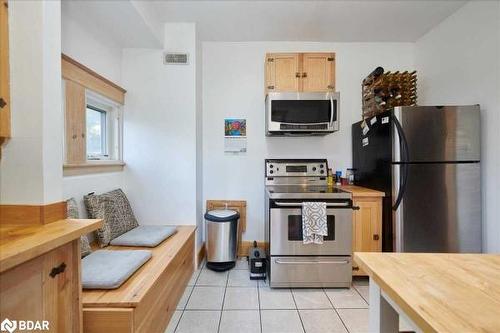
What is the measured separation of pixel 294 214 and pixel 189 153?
131 cm

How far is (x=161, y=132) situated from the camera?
2777 millimetres

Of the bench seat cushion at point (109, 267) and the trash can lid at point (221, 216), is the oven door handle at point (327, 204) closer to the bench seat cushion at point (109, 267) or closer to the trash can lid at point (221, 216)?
the trash can lid at point (221, 216)

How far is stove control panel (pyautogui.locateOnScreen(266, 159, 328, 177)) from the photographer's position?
3.05 m

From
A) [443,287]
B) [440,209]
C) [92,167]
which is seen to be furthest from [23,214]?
[440,209]

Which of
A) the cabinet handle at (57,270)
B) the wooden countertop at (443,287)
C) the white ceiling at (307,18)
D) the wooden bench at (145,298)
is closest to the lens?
the wooden countertop at (443,287)

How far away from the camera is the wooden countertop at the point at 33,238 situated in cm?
71

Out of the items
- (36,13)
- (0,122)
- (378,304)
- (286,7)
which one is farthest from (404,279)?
(286,7)

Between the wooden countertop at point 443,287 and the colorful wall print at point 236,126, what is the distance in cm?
239

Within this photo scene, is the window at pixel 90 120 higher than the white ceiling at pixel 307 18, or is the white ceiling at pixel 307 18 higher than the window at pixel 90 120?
the white ceiling at pixel 307 18

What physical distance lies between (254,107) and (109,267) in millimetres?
2292

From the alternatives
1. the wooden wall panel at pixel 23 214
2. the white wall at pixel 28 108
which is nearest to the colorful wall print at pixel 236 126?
the white wall at pixel 28 108

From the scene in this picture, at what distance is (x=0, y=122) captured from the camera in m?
Answer: 1.01

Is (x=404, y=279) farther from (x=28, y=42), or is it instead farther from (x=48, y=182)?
(x=28, y=42)

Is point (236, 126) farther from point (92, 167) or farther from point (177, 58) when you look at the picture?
point (92, 167)
